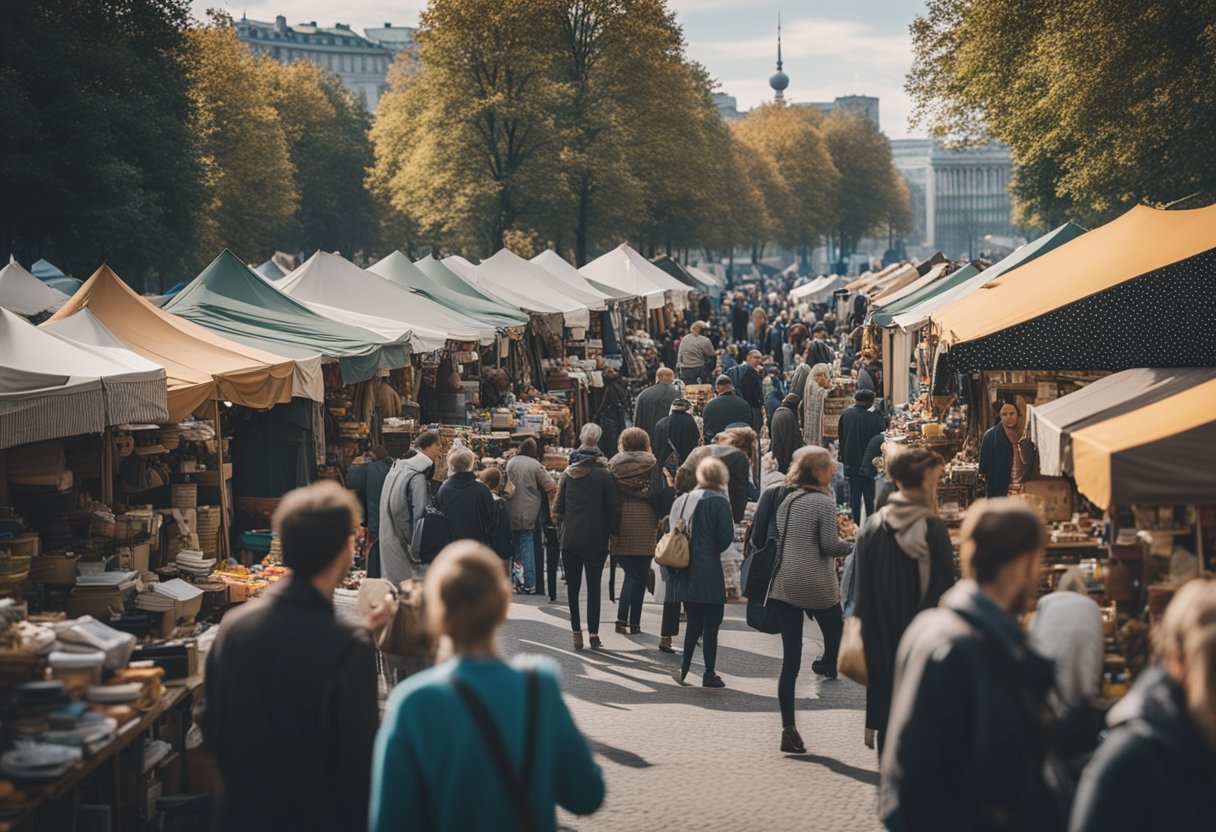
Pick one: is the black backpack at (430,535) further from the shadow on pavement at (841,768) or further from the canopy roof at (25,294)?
the canopy roof at (25,294)

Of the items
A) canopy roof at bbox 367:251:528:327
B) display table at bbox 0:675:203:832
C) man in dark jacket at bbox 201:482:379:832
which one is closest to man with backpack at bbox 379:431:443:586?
display table at bbox 0:675:203:832

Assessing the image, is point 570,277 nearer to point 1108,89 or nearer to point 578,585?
point 1108,89

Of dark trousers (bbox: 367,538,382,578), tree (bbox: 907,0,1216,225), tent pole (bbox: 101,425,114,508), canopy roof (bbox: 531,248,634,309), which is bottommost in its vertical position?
dark trousers (bbox: 367,538,382,578)

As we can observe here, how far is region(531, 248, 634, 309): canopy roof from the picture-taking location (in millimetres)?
27655

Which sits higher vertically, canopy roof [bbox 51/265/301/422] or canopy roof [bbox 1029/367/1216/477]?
canopy roof [bbox 51/265/301/422]

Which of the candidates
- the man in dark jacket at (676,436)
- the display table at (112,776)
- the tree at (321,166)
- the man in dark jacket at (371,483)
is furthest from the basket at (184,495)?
the tree at (321,166)

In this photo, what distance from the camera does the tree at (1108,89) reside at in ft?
92.6

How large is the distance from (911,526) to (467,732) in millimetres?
3594

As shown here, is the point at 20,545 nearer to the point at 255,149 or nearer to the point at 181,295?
the point at 181,295

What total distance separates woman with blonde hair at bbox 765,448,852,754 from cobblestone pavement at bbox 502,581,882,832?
0.41m

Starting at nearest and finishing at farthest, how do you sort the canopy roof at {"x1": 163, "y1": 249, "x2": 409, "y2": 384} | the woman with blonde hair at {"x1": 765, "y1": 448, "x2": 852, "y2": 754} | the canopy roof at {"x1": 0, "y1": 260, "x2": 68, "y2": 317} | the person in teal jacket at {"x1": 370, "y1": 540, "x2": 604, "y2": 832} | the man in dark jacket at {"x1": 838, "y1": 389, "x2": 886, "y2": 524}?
1. the person in teal jacket at {"x1": 370, "y1": 540, "x2": 604, "y2": 832}
2. the woman with blonde hair at {"x1": 765, "y1": 448, "x2": 852, "y2": 754}
3. the canopy roof at {"x1": 163, "y1": 249, "x2": 409, "y2": 384}
4. the man in dark jacket at {"x1": 838, "y1": 389, "x2": 886, "y2": 524}
5. the canopy roof at {"x1": 0, "y1": 260, "x2": 68, "y2": 317}

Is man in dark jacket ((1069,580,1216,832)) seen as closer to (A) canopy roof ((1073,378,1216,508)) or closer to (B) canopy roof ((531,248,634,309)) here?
(A) canopy roof ((1073,378,1216,508))

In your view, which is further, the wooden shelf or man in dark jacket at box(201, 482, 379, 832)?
the wooden shelf

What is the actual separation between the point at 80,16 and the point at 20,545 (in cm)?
3482
